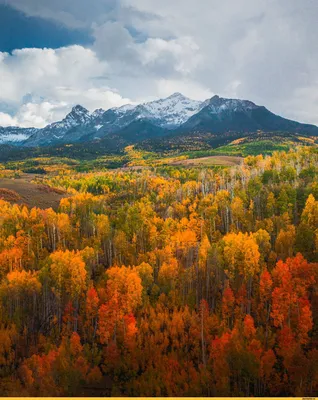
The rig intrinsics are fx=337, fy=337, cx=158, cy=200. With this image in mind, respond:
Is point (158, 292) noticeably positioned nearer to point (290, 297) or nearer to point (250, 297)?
point (250, 297)

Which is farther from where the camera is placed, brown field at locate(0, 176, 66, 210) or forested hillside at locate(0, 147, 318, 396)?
brown field at locate(0, 176, 66, 210)

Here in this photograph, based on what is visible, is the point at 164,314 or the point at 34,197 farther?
the point at 34,197

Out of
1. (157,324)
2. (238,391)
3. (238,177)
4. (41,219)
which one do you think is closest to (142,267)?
(157,324)

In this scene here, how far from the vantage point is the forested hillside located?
158 ft

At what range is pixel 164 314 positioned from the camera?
209 feet

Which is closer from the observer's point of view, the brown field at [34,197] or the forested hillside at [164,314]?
the forested hillside at [164,314]

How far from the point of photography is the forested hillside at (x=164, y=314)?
48.2 metres

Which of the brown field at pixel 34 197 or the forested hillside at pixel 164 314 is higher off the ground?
the brown field at pixel 34 197

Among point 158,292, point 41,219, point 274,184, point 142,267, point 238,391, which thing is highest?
point 274,184

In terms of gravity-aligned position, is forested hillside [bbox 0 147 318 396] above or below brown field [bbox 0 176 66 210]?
below

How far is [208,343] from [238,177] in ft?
401

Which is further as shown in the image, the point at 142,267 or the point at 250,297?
the point at 142,267

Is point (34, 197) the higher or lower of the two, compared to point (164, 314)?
higher

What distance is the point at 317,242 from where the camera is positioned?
7306 centimetres
